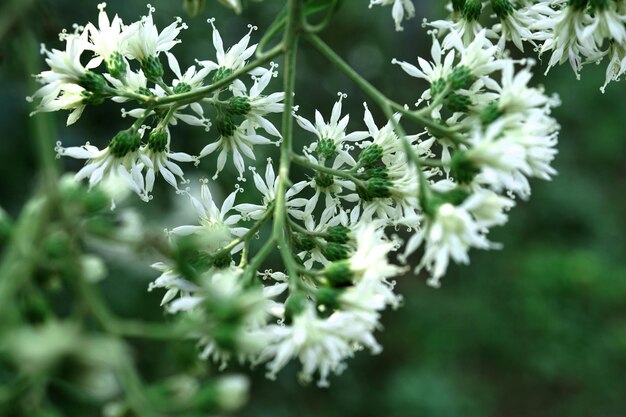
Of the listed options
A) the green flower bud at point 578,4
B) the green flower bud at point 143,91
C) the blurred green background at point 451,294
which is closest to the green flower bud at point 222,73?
the green flower bud at point 143,91

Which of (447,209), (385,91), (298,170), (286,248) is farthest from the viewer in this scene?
(385,91)

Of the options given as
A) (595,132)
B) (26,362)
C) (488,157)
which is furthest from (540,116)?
(595,132)

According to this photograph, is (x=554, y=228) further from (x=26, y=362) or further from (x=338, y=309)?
(x=26, y=362)

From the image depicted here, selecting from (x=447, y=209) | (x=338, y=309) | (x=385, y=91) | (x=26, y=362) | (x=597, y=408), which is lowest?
(x=597, y=408)

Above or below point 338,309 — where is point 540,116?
above

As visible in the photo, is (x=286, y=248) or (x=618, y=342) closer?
(x=286, y=248)

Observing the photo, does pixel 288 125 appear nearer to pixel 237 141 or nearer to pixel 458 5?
pixel 237 141

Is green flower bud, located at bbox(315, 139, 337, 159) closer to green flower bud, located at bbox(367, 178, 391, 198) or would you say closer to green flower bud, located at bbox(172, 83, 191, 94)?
green flower bud, located at bbox(367, 178, 391, 198)
